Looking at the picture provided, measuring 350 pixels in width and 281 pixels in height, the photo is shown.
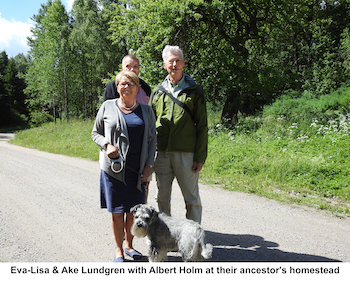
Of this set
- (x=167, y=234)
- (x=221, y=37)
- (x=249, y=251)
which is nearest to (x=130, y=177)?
(x=167, y=234)

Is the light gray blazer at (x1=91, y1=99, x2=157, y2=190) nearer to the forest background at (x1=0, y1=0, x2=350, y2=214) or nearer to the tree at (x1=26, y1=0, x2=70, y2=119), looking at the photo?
the forest background at (x1=0, y1=0, x2=350, y2=214)

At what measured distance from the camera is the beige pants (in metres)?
3.41

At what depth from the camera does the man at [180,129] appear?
335 centimetres

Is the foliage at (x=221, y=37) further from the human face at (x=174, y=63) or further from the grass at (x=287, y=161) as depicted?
the human face at (x=174, y=63)

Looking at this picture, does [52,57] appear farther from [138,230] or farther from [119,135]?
[138,230]

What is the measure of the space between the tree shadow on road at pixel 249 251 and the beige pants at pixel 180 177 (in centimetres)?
62

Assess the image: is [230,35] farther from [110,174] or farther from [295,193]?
[110,174]

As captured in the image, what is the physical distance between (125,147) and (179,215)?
7.48ft

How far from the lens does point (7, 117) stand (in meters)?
43.2

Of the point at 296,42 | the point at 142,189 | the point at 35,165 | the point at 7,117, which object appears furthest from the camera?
the point at 7,117

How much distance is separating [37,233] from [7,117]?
45854 millimetres

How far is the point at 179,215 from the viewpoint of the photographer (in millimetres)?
4922

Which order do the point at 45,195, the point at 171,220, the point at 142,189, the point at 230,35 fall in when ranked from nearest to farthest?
the point at 171,220 < the point at 142,189 < the point at 45,195 < the point at 230,35
